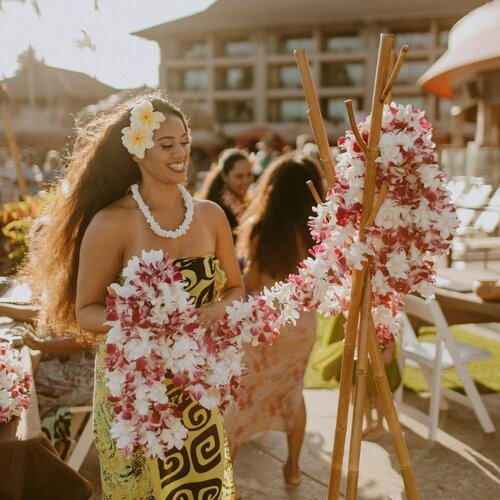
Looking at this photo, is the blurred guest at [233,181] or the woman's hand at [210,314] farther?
the blurred guest at [233,181]

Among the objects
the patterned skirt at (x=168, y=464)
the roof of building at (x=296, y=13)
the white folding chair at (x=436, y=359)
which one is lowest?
the white folding chair at (x=436, y=359)

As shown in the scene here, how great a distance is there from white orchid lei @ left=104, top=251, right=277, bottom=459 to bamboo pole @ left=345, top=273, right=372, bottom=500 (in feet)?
1.53

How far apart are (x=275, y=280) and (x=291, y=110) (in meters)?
46.2

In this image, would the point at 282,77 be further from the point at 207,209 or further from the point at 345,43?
the point at 207,209

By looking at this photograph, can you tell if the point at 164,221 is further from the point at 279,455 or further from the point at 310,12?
the point at 310,12

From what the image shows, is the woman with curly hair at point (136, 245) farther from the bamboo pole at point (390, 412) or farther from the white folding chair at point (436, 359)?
the white folding chair at point (436, 359)

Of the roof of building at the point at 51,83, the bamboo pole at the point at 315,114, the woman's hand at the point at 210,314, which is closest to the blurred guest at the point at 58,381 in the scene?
the woman's hand at the point at 210,314

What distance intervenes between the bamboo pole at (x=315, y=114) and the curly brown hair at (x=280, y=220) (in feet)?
4.41

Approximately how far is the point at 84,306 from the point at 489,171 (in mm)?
15025

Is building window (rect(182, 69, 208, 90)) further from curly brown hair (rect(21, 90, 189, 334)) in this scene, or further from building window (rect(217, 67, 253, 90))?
curly brown hair (rect(21, 90, 189, 334))

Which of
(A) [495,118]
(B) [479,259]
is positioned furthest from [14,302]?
(A) [495,118]

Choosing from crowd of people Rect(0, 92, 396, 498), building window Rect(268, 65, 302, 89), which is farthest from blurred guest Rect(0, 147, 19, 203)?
building window Rect(268, 65, 302, 89)

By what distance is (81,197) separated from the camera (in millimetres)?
2422

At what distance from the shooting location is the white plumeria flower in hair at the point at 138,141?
2254 millimetres
